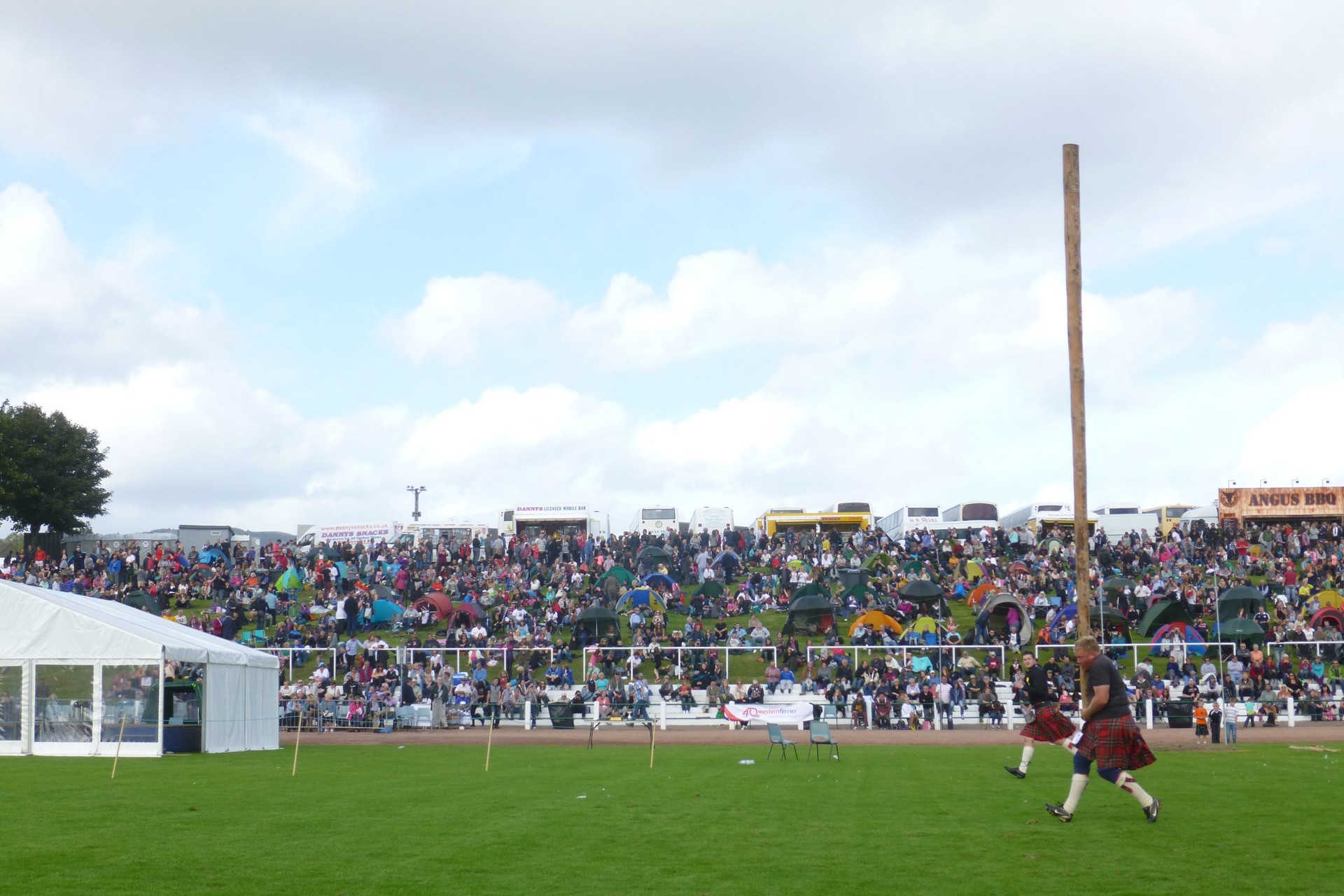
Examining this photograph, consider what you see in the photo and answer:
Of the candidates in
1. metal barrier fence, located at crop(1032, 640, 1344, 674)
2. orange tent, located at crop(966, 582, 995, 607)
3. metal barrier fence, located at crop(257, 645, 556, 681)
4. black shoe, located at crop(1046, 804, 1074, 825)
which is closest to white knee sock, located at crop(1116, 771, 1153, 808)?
black shoe, located at crop(1046, 804, 1074, 825)

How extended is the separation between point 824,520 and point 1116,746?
4308 centimetres

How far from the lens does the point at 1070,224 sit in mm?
14930

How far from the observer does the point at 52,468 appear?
6638 centimetres

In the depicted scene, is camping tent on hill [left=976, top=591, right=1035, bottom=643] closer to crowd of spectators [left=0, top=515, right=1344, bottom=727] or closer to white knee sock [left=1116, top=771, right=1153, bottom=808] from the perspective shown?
crowd of spectators [left=0, top=515, right=1344, bottom=727]

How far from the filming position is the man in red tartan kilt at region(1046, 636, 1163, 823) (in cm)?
924

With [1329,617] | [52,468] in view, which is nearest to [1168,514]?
[1329,617]

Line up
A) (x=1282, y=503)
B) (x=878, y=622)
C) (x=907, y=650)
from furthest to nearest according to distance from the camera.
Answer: (x=1282, y=503), (x=878, y=622), (x=907, y=650)

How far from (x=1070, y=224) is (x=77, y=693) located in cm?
1751

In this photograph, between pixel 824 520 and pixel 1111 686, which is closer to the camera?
pixel 1111 686

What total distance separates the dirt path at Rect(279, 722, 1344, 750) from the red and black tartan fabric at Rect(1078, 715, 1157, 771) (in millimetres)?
13389

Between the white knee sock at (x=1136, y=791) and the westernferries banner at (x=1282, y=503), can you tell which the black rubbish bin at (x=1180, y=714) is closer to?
the white knee sock at (x=1136, y=791)

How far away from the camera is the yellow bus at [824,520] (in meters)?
51.8

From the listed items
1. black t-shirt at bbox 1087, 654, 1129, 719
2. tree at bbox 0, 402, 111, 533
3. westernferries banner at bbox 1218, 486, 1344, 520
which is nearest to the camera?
black t-shirt at bbox 1087, 654, 1129, 719

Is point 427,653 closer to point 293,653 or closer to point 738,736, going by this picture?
point 293,653
